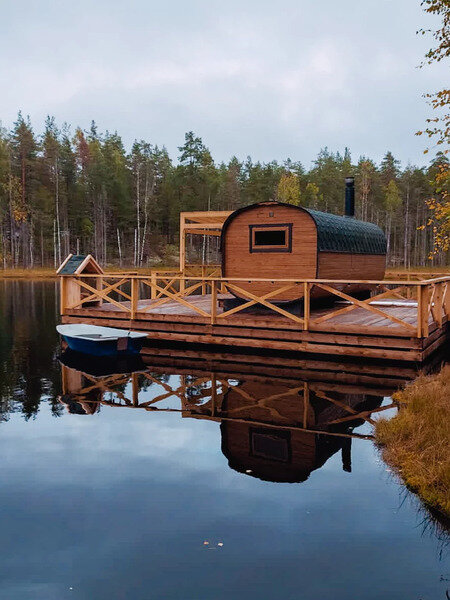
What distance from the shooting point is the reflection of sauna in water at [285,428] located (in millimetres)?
6848

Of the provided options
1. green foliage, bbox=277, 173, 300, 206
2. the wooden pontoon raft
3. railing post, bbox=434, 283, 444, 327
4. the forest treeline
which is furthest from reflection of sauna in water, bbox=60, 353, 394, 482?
green foliage, bbox=277, 173, 300, 206

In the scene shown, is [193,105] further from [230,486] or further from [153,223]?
[230,486]

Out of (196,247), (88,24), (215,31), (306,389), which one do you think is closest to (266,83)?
(215,31)

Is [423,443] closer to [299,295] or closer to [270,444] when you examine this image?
[270,444]

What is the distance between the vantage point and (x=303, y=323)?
12.8 metres

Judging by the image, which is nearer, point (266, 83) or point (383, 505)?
point (383, 505)

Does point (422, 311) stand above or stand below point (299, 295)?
below

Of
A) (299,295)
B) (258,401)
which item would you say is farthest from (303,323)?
(258,401)

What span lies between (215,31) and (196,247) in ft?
116

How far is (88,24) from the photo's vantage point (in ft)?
105

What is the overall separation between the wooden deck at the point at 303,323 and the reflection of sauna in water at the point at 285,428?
234 centimetres

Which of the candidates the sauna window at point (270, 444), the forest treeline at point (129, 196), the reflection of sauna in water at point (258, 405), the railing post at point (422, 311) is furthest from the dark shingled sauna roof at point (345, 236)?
the forest treeline at point (129, 196)

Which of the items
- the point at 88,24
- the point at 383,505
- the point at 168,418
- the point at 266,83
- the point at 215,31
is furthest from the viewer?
the point at 266,83

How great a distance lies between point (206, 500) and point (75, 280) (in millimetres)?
11914
